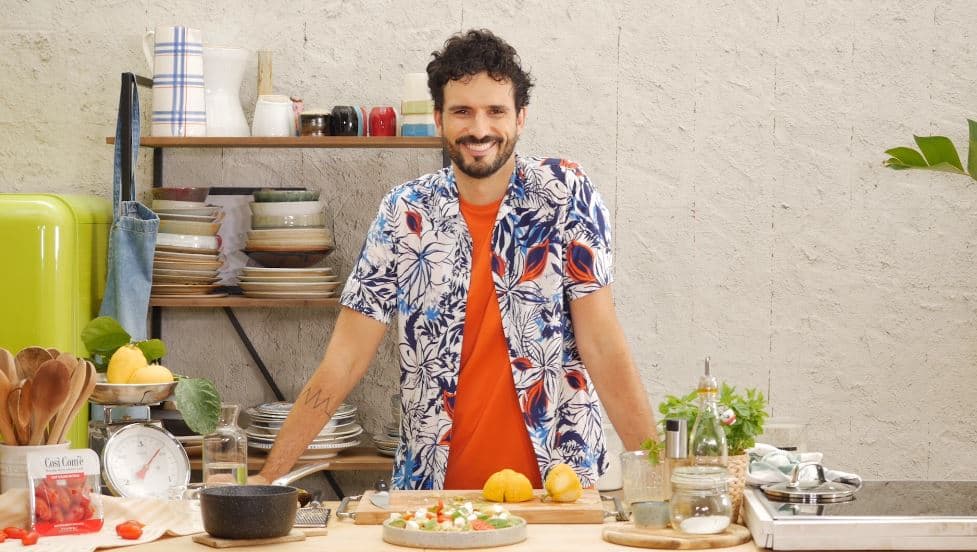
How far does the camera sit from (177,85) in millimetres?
3385

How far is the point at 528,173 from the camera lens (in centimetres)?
274

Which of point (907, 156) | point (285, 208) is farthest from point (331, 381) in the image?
point (907, 156)

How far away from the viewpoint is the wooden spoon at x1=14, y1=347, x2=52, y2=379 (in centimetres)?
210

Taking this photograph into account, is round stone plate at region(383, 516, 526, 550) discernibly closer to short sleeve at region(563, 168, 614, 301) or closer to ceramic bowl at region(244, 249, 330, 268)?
short sleeve at region(563, 168, 614, 301)

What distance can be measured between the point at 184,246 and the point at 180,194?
6.4 inches

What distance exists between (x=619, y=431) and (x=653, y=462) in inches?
25.6

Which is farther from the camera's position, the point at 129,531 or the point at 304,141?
the point at 304,141

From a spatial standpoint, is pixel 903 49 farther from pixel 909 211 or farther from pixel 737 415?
pixel 737 415

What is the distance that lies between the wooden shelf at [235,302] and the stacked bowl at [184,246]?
0.03 meters

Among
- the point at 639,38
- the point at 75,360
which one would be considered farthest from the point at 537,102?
the point at 75,360

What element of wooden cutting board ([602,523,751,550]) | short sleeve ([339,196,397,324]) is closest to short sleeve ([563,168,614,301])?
short sleeve ([339,196,397,324])

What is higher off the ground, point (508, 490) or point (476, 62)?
point (476, 62)

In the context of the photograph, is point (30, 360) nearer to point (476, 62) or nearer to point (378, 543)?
point (378, 543)

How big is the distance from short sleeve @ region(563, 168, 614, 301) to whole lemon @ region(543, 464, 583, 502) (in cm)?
64
